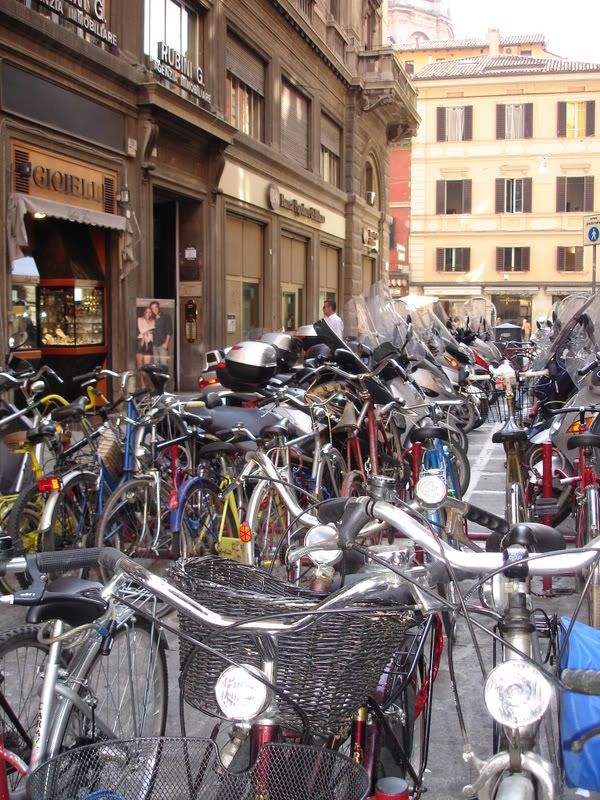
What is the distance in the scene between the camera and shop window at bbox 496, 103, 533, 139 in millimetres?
43469

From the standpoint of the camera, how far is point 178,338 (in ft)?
52.6

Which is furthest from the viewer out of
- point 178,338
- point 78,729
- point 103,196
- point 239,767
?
point 178,338

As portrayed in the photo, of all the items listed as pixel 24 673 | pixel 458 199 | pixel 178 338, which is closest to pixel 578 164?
pixel 458 199

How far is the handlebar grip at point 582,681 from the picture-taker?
198 centimetres

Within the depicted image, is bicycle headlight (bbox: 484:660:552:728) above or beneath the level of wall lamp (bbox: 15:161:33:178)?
beneath

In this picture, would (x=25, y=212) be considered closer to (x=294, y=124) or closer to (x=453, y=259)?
(x=294, y=124)

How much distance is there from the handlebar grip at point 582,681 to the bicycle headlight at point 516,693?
260 mm

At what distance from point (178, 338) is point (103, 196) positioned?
13.1 ft

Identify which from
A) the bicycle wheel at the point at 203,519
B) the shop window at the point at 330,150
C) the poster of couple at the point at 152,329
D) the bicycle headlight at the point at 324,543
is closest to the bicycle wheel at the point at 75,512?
the bicycle wheel at the point at 203,519

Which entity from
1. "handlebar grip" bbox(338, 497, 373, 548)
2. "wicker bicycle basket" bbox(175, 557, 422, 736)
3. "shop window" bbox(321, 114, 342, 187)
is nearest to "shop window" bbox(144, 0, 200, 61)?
"shop window" bbox(321, 114, 342, 187)

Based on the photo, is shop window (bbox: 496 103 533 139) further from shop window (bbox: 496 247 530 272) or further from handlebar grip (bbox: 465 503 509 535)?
handlebar grip (bbox: 465 503 509 535)

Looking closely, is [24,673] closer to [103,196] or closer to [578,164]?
[103,196]

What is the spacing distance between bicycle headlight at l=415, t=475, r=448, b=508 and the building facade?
8322 mm

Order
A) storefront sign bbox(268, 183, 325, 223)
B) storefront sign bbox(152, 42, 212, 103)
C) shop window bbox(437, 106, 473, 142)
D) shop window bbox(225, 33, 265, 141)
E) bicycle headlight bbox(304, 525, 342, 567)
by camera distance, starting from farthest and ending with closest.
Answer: shop window bbox(437, 106, 473, 142) < storefront sign bbox(268, 183, 325, 223) < shop window bbox(225, 33, 265, 141) < storefront sign bbox(152, 42, 212, 103) < bicycle headlight bbox(304, 525, 342, 567)
